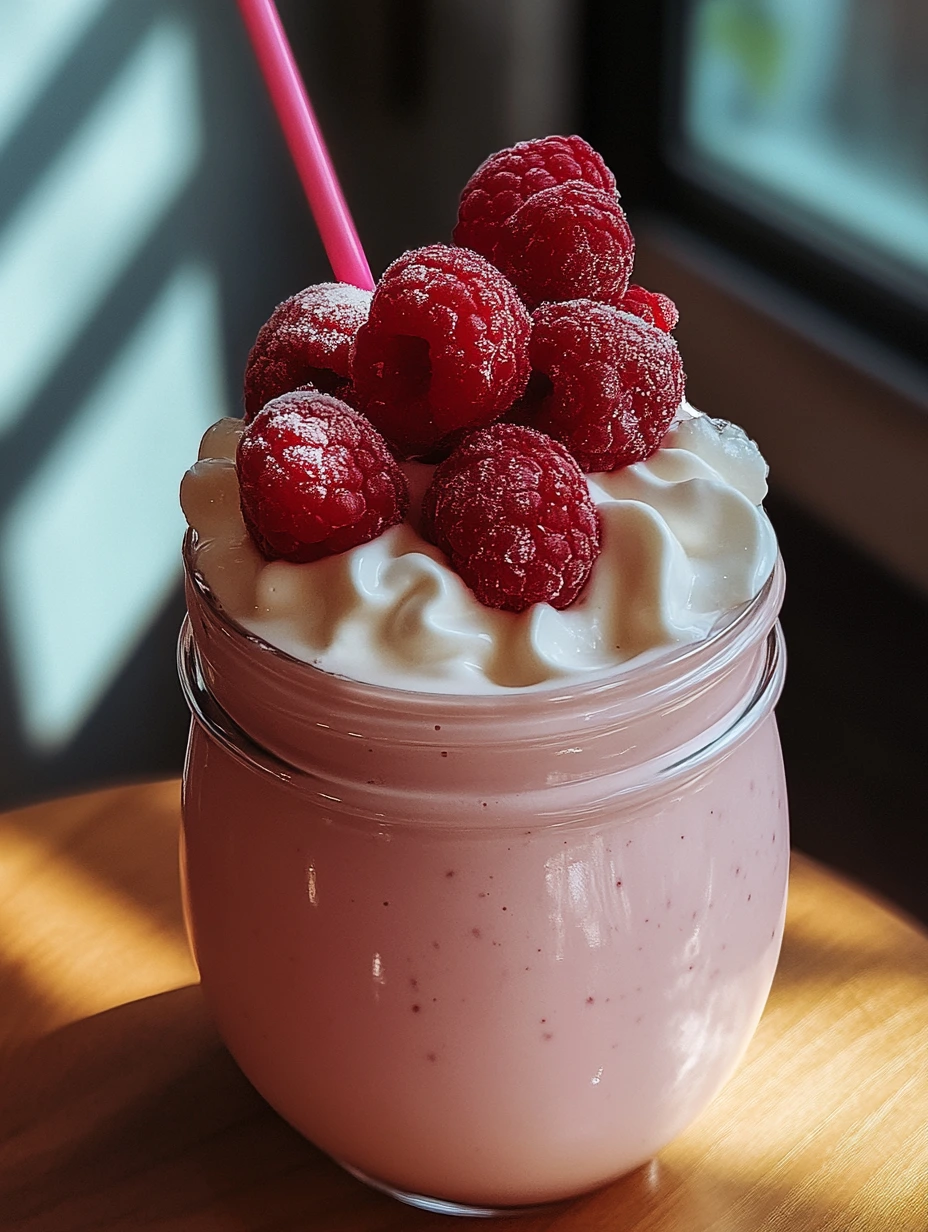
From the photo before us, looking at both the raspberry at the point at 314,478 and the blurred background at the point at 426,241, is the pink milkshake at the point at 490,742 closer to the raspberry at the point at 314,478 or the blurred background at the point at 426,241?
the raspberry at the point at 314,478

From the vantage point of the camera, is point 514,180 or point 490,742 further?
point 514,180

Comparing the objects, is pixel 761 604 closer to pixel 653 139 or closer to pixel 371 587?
pixel 371 587

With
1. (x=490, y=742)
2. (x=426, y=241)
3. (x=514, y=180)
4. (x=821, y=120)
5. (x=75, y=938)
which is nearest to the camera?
(x=490, y=742)

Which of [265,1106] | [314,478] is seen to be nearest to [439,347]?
[314,478]

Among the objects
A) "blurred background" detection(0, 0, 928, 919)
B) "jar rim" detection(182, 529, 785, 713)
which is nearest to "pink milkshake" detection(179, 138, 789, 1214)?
"jar rim" detection(182, 529, 785, 713)

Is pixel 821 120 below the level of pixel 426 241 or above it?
above

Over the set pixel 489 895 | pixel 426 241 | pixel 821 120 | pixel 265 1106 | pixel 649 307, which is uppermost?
pixel 649 307

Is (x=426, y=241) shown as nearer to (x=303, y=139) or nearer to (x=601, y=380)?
(x=303, y=139)

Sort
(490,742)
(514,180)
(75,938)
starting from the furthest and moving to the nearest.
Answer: (75,938), (514,180), (490,742)
